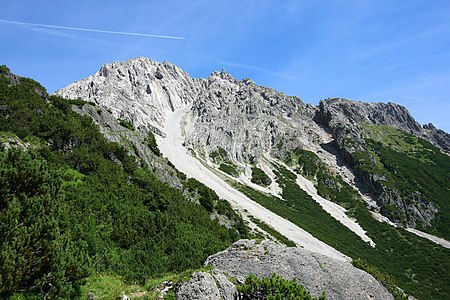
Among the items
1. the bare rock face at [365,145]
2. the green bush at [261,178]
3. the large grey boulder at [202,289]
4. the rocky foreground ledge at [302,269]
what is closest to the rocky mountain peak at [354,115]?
the bare rock face at [365,145]

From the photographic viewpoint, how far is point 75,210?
25969 millimetres

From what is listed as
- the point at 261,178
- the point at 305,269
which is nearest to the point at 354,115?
the point at 261,178

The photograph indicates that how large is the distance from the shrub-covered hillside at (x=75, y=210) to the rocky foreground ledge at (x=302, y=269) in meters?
5.46

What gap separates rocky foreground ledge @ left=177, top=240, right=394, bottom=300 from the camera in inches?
654

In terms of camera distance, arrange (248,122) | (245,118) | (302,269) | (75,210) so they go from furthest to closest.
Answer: (245,118), (248,122), (75,210), (302,269)

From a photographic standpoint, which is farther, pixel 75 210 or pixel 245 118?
pixel 245 118

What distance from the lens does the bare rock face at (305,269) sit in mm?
16656

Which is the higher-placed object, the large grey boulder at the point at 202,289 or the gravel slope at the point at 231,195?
the gravel slope at the point at 231,195

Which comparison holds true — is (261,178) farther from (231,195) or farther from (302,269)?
(302,269)

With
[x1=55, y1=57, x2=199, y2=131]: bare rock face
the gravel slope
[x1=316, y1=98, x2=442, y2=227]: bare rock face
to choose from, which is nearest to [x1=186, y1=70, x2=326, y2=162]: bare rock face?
the gravel slope

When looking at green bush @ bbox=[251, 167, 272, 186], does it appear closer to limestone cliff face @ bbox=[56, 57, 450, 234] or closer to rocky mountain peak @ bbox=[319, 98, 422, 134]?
limestone cliff face @ bbox=[56, 57, 450, 234]

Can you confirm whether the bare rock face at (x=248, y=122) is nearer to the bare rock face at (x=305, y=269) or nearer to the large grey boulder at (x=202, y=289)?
the bare rock face at (x=305, y=269)

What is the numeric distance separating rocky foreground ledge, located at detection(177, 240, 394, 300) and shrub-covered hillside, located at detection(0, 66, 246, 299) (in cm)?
546

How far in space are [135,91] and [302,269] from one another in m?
167
